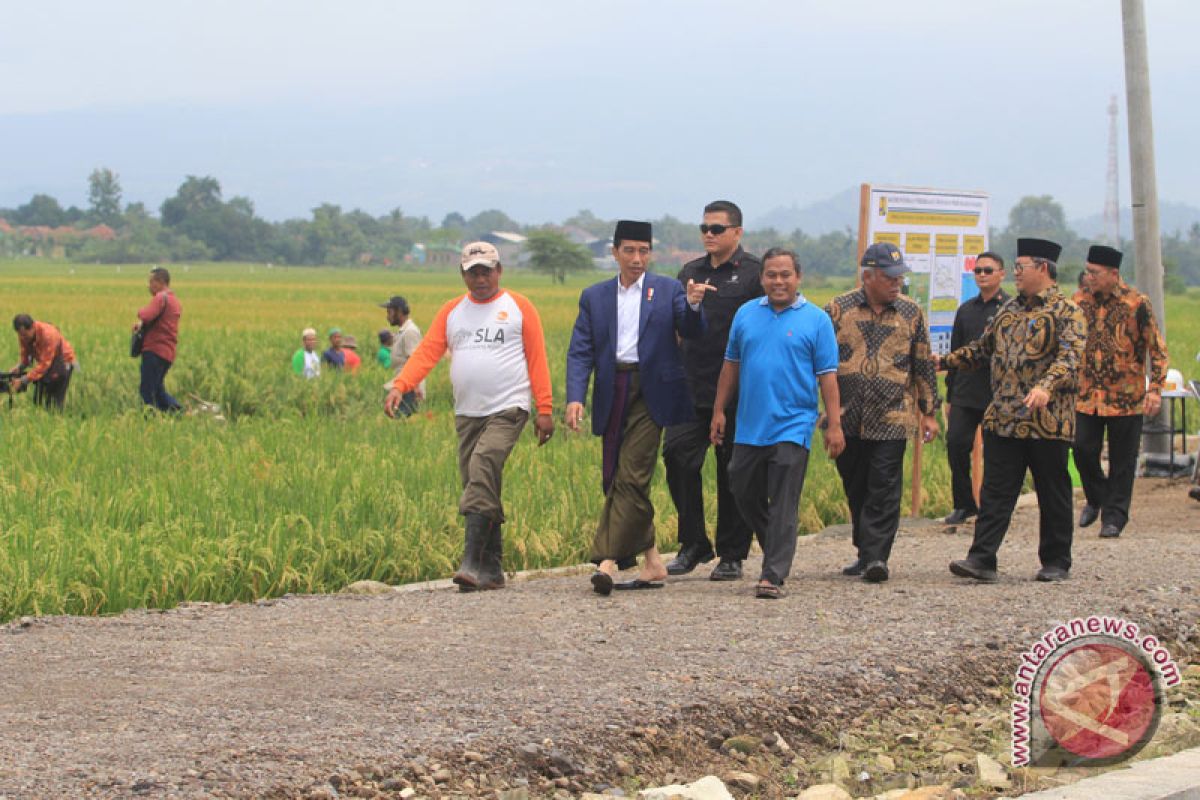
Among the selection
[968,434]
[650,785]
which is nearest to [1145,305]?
[968,434]

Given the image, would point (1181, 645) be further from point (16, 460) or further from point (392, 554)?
point (16, 460)

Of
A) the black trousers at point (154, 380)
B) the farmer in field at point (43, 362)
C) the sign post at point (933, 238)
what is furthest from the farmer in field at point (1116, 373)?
the farmer in field at point (43, 362)

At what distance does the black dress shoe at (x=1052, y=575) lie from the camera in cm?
886

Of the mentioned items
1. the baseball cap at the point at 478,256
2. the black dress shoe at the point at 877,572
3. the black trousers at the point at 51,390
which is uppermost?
the baseball cap at the point at 478,256

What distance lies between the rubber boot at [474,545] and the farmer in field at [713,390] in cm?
100

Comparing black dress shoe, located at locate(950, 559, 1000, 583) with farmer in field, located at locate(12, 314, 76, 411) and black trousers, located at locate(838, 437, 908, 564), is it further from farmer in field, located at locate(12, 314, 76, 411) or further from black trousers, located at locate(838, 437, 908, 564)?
farmer in field, located at locate(12, 314, 76, 411)

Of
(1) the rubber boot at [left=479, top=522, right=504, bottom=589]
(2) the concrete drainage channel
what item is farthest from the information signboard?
(2) the concrete drainage channel

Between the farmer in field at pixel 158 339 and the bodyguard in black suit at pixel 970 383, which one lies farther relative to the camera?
the farmer in field at pixel 158 339

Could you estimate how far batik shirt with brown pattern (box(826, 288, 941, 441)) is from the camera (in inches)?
345

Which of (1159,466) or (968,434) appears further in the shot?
(1159,466)

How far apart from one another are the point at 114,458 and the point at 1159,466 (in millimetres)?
8636

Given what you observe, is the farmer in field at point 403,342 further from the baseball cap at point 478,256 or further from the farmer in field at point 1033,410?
the farmer in field at point 1033,410

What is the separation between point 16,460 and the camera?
12.3 meters

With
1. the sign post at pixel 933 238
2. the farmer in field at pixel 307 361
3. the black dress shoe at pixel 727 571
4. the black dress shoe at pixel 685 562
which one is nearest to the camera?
the black dress shoe at pixel 727 571
